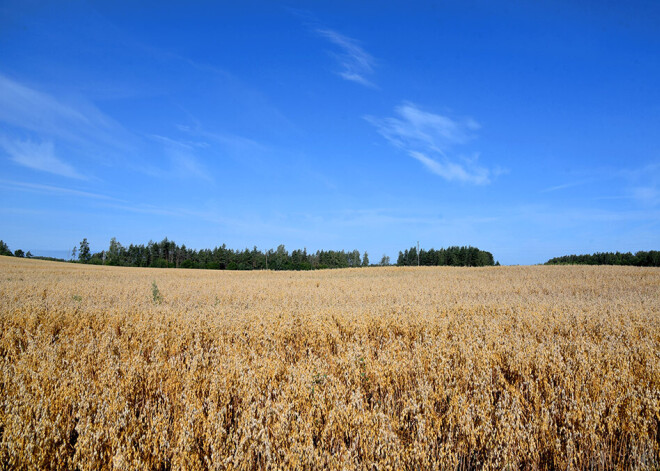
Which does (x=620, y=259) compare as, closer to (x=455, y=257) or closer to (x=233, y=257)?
(x=455, y=257)

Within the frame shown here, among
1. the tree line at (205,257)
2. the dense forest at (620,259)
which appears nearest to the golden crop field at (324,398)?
the dense forest at (620,259)

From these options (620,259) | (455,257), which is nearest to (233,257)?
(455,257)

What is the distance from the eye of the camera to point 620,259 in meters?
72.6

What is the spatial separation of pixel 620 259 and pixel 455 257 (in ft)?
142

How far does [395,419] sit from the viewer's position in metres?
2.63

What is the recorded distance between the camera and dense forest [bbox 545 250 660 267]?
62781 millimetres

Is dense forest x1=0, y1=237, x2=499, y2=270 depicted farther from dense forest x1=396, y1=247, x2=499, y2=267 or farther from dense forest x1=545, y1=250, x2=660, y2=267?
dense forest x1=545, y1=250, x2=660, y2=267

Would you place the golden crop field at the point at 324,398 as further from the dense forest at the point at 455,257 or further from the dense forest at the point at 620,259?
the dense forest at the point at 455,257

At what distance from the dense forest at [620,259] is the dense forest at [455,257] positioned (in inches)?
1038

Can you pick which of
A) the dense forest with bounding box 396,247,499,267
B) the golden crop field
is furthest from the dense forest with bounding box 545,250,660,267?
the golden crop field

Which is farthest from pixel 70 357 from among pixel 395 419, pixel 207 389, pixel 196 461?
pixel 395 419

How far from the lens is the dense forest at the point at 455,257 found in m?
111

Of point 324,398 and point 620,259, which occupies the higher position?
A: point 620,259

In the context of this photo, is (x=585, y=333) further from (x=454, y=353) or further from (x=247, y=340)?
(x=247, y=340)
